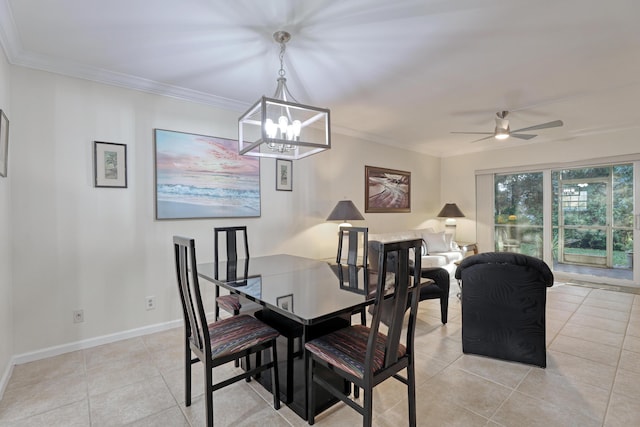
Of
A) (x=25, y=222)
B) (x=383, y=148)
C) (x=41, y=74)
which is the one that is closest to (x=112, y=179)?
(x=25, y=222)

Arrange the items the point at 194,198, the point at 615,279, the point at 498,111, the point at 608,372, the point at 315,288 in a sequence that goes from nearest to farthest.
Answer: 1. the point at 315,288
2. the point at 608,372
3. the point at 194,198
4. the point at 498,111
5. the point at 615,279

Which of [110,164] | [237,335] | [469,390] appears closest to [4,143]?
[110,164]

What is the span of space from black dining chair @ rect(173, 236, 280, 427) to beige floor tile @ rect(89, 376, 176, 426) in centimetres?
22

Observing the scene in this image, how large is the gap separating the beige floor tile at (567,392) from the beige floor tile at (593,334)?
0.99 metres

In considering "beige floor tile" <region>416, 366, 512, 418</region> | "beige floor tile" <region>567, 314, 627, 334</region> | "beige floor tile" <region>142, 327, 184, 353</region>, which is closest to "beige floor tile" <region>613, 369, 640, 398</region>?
"beige floor tile" <region>416, 366, 512, 418</region>

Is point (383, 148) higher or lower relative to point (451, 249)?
higher

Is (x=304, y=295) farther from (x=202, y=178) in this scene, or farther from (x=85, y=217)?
(x=85, y=217)

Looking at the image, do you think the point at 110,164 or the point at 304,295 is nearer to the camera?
the point at 304,295

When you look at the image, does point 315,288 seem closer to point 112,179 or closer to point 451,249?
point 112,179

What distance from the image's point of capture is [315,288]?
192cm

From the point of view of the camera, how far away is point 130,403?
196 cm

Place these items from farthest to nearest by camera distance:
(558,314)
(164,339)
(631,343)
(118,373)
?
1. (558,314)
2. (164,339)
3. (631,343)
4. (118,373)

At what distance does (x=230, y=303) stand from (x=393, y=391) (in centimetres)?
135

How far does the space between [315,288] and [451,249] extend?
4.15 m
